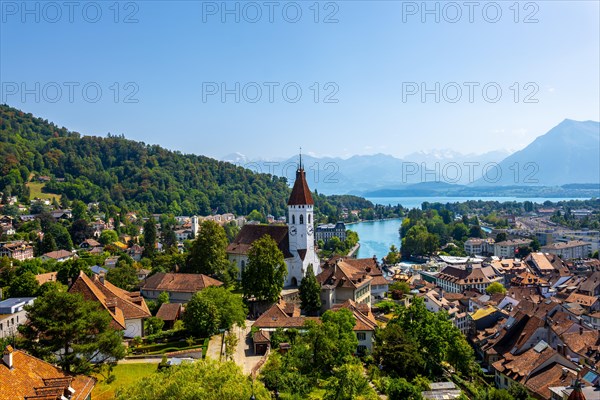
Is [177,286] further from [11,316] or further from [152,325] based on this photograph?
[11,316]

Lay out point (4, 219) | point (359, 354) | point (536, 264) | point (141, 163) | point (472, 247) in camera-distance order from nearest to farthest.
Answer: point (359, 354), point (536, 264), point (4, 219), point (472, 247), point (141, 163)

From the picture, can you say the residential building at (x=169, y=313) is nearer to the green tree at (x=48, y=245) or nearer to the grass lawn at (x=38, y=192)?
the green tree at (x=48, y=245)

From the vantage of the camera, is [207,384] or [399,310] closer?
[207,384]

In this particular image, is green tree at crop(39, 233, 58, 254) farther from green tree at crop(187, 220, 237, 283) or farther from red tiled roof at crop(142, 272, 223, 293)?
red tiled roof at crop(142, 272, 223, 293)

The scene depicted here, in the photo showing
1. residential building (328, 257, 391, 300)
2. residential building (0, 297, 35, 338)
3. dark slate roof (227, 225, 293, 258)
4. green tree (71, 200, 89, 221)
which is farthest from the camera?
green tree (71, 200, 89, 221)

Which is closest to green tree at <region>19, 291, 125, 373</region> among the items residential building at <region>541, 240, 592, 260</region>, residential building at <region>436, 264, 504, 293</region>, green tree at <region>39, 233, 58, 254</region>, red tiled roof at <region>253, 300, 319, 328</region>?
red tiled roof at <region>253, 300, 319, 328</region>

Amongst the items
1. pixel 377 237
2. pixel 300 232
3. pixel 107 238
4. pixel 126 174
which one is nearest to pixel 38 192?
pixel 126 174

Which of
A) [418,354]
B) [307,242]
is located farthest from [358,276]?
[418,354]

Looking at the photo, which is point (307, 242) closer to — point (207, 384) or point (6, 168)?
point (207, 384)
